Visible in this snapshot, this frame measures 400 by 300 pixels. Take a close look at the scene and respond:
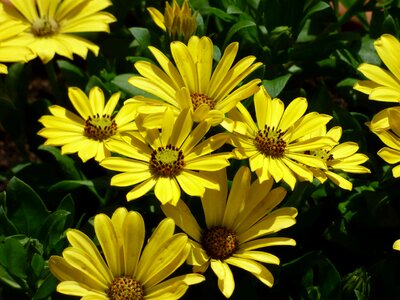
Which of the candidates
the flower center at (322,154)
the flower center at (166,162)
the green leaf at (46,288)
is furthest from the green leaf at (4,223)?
the flower center at (322,154)

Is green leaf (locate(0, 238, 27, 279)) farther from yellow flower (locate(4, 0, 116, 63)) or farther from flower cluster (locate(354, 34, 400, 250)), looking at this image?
flower cluster (locate(354, 34, 400, 250))

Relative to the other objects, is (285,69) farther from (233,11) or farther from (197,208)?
(197,208)

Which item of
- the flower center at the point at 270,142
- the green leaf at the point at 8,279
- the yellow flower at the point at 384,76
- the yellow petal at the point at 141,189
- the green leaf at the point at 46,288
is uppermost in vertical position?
the yellow flower at the point at 384,76

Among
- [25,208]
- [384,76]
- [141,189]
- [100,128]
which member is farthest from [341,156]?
[25,208]

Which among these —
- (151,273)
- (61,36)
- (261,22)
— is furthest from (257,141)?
(61,36)

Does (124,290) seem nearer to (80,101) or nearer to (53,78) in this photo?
(80,101)

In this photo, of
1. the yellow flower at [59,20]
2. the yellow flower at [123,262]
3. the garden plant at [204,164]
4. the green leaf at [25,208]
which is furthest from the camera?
the yellow flower at [59,20]

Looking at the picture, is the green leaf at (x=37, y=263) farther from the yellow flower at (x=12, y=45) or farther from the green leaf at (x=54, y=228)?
the yellow flower at (x=12, y=45)
